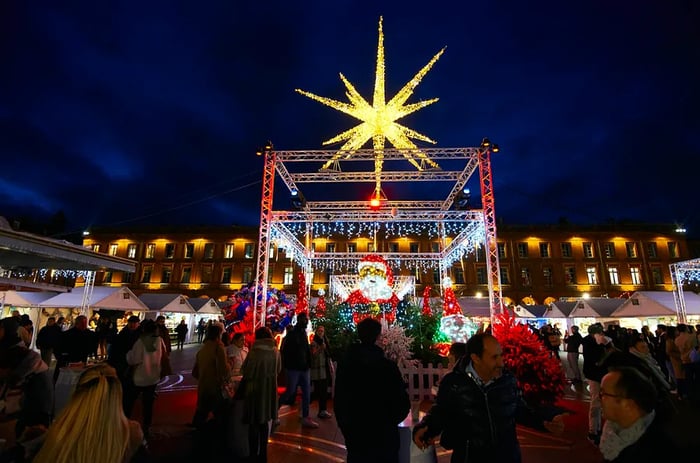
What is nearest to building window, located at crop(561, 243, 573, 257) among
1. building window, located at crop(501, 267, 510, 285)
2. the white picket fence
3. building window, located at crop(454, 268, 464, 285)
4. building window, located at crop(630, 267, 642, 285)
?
building window, located at crop(501, 267, 510, 285)

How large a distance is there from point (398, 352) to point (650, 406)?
6.13m

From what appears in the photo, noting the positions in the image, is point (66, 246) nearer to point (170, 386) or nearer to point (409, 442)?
point (170, 386)

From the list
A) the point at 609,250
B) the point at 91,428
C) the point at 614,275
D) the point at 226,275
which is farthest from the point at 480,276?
the point at 91,428

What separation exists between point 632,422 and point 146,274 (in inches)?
1782

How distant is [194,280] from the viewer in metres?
39.6

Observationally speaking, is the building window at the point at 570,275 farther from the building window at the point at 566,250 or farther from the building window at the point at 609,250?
the building window at the point at 609,250

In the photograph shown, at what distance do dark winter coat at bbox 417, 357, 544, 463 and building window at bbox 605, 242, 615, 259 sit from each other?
43.2m

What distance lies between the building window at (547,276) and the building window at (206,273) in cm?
3510

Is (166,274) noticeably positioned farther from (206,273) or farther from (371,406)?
(371,406)

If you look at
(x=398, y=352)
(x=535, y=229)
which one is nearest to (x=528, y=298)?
(x=535, y=229)

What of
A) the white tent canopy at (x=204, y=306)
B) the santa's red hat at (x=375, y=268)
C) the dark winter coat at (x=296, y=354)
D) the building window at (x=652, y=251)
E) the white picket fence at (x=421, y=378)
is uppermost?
the building window at (x=652, y=251)

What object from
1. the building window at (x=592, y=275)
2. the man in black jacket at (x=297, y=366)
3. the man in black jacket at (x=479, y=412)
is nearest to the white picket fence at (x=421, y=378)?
the man in black jacket at (x=297, y=366)

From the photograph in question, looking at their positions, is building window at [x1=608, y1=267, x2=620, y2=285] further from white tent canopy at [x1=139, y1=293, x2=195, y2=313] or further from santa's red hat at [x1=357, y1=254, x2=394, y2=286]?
white tent canopy at [x1=139, y1=293, x2=195, y2=313]

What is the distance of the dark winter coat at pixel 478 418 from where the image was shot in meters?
2.20
